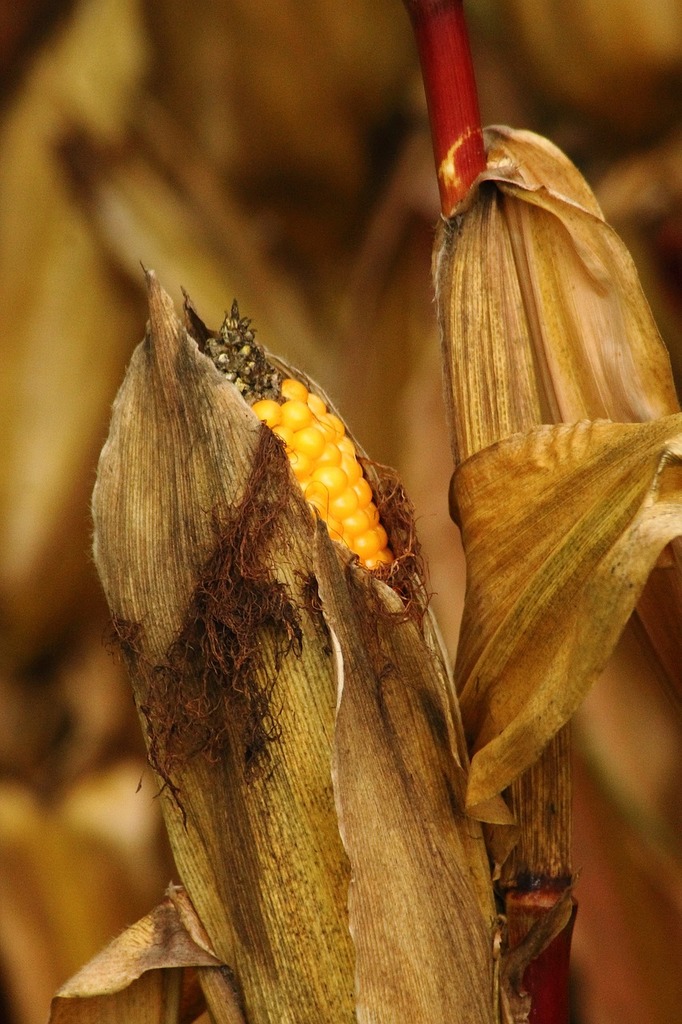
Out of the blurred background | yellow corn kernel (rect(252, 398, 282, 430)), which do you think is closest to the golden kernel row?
yellow corn kernel (rect(252, 398, 282, 430))

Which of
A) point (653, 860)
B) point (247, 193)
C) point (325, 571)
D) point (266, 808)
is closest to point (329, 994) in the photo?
point (266, 808)

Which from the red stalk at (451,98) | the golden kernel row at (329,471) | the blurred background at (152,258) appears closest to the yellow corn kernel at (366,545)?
the golden kernel row at (329,471)

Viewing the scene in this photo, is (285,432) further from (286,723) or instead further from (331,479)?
(286,723)

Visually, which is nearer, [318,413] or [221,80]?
[318,413]

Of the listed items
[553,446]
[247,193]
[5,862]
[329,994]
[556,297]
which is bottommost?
[329,994]

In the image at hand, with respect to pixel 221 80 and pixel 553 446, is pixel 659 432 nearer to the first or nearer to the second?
pixel 553 446

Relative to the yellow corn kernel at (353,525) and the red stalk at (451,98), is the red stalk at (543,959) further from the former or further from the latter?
the red stalk at (451,98)
